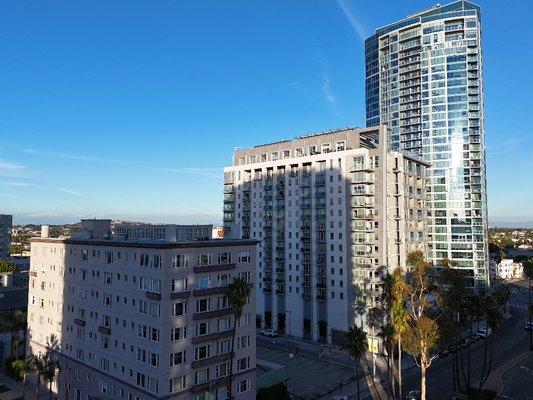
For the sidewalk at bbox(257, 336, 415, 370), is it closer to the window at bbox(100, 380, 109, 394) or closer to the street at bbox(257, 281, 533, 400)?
the street at bbox(257, 281, 533, 400)

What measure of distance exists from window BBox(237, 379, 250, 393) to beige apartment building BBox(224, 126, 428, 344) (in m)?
40.4

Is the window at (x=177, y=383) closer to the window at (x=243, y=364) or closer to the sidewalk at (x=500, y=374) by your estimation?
the window at (x=243, y=364)

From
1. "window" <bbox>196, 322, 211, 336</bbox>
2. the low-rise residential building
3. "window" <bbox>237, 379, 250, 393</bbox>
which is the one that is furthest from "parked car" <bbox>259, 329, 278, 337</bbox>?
"window" <bbox>196, 322, 211, 336</bbox>

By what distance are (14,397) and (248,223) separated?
72.5 metres

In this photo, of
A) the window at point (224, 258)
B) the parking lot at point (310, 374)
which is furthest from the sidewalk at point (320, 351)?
the window at point (224, 258)

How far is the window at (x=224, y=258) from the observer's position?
203 feet

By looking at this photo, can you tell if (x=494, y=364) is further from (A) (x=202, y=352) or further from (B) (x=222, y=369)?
(A) (x=202, y=352)

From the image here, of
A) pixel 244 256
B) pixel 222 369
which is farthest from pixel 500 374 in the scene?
pixel 244 256

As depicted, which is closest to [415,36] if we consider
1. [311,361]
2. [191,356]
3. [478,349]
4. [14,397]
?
[478,349]

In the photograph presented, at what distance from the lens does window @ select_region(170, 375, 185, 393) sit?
54438 millimetres

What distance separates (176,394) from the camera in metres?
54.7

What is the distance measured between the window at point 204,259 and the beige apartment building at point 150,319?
15cm

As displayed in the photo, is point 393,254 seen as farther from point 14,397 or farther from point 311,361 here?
point 14,397

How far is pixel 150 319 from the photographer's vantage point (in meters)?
56.1
